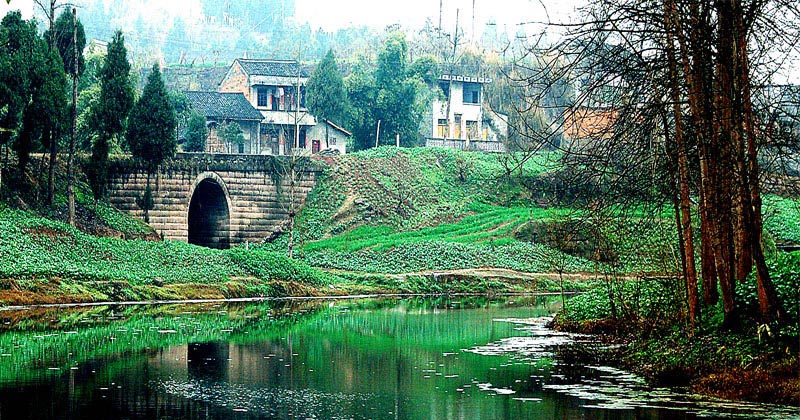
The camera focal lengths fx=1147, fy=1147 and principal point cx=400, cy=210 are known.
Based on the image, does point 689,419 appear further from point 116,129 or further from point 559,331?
point 116,129

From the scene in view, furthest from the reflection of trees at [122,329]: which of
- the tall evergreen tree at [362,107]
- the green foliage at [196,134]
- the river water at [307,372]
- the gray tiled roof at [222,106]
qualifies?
the gray tiled roof at [222,106]

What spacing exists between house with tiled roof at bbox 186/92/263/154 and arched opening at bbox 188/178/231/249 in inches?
390

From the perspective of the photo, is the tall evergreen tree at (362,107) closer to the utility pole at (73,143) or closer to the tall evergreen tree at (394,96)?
the tall evergreen tree at (394,96)

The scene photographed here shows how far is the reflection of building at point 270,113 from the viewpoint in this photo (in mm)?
62906

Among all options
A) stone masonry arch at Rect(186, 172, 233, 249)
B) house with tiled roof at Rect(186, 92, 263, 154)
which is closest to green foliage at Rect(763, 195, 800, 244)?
stone masonry arch at Rect(186, 172, 233, 249)

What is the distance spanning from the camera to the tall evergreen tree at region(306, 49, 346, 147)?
6188 cm

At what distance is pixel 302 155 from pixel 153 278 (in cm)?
2111


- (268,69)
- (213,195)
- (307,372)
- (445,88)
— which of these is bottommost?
(307,372)

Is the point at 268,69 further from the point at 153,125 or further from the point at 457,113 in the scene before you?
the point at 153,125

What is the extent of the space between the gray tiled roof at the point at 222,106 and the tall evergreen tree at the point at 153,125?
16.6 m

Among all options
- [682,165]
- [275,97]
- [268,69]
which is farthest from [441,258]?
[268,69]

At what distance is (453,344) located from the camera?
71.8ft

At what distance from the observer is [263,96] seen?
68.1 m

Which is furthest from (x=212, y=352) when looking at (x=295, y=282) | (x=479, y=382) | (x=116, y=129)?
(x=116, y=129)
